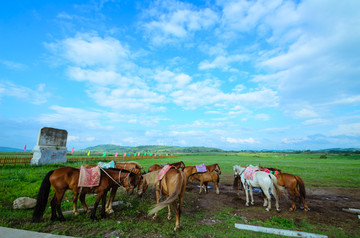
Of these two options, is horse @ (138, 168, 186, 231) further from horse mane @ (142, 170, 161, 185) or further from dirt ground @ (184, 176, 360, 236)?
dirt ground @ (184, 176, 360, 236)

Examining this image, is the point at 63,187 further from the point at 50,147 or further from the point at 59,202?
the point at 50,147

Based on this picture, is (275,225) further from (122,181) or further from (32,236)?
(32,236)

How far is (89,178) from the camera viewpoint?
6.05 metres

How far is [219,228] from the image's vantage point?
5.60 meters

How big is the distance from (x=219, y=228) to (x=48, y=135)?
21.0m

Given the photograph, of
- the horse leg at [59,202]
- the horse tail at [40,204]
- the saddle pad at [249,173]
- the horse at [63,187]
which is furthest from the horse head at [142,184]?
the saddle pad at [249,173]

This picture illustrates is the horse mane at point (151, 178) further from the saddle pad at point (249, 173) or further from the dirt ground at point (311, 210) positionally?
the saddle pad at point (249, 173)

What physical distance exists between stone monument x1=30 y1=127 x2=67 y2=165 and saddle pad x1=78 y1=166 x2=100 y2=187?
16023 millimetres

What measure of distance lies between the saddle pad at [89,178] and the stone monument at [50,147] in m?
16.0

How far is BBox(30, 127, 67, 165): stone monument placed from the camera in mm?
17234

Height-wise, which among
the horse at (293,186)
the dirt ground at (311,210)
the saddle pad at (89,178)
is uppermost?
the saddle pad at (89,178)

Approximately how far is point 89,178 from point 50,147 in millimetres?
16976

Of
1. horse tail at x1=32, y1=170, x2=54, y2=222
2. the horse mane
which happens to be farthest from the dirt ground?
horse tail at x1=32, y1=170, x2=54, y2=222

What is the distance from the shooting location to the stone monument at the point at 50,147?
17.2m
